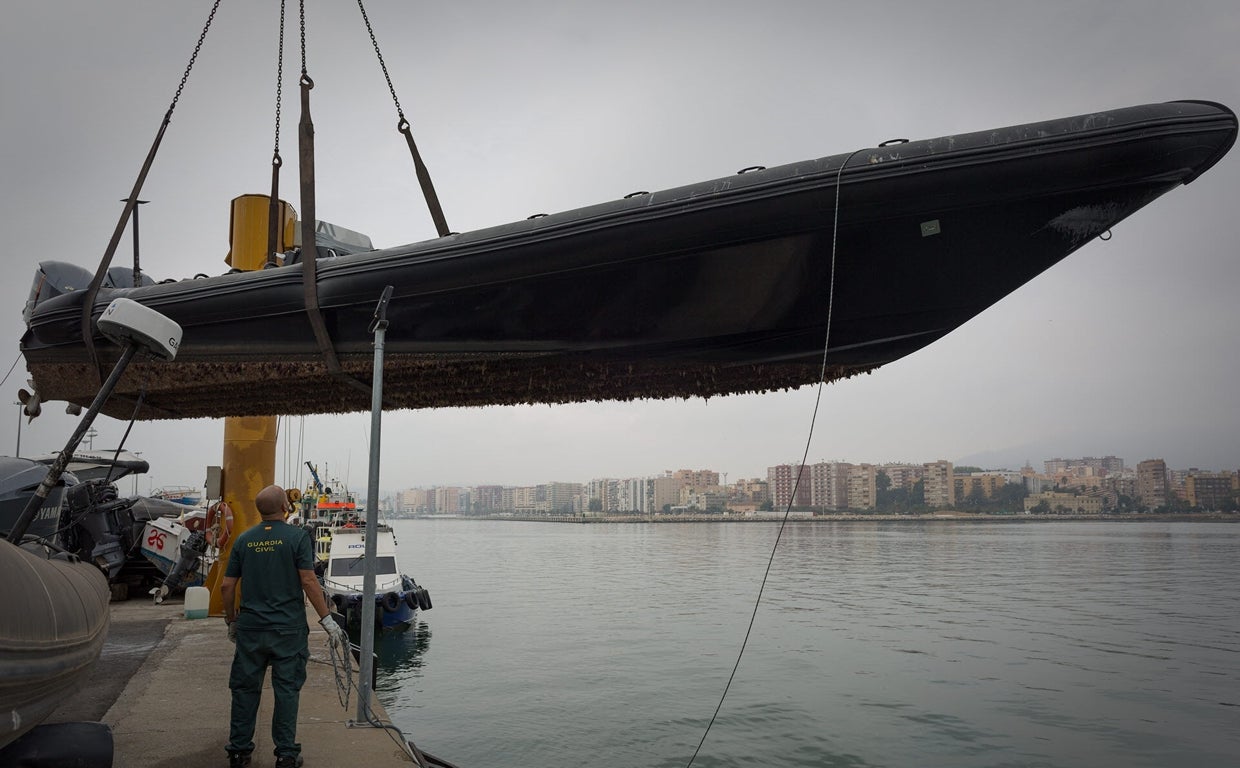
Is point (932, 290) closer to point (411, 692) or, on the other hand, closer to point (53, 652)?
point (53, 652)

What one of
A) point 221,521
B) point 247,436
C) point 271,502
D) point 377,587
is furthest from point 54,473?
point 377,587

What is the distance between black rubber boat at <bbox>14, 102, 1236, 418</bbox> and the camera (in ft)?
10.9

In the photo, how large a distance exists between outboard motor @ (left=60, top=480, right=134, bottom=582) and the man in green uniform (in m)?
6.87

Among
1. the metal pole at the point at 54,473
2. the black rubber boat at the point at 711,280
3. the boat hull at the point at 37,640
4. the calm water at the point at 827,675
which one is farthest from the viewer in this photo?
the calm water at the point at 827,675

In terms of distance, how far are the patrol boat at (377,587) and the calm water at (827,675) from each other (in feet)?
2.26

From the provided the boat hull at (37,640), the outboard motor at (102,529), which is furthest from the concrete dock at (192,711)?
the outboard motor at (102,529)

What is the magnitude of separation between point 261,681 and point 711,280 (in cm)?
277

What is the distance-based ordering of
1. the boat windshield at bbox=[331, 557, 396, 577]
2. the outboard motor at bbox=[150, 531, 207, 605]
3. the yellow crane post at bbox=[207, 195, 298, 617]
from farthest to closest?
1. the boat windshield at bbox=[331, 557, 396, 577]
2. the outboard motor at bbox=[150, 531, 207, 605]
3. the yellow crane post at bbox=[207, 195, 298, 617]

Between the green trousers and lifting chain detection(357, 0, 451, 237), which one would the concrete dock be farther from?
lifting chain detection(357, 0, 451, 237)

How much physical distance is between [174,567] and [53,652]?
944 cm

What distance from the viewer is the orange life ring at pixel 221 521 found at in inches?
292

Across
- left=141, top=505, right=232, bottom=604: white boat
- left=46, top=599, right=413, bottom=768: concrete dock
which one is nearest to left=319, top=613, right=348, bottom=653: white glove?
left=46, top=599, right=413, bottom=768: concrete dock

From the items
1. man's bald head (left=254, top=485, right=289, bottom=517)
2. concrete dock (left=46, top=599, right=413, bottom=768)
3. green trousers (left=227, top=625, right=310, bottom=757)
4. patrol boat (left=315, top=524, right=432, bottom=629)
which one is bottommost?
patrol boat (left=315, top=524, right=432, bottom=629)

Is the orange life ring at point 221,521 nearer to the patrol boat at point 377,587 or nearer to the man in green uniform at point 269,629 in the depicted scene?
the man in green uniform at point 269,629
